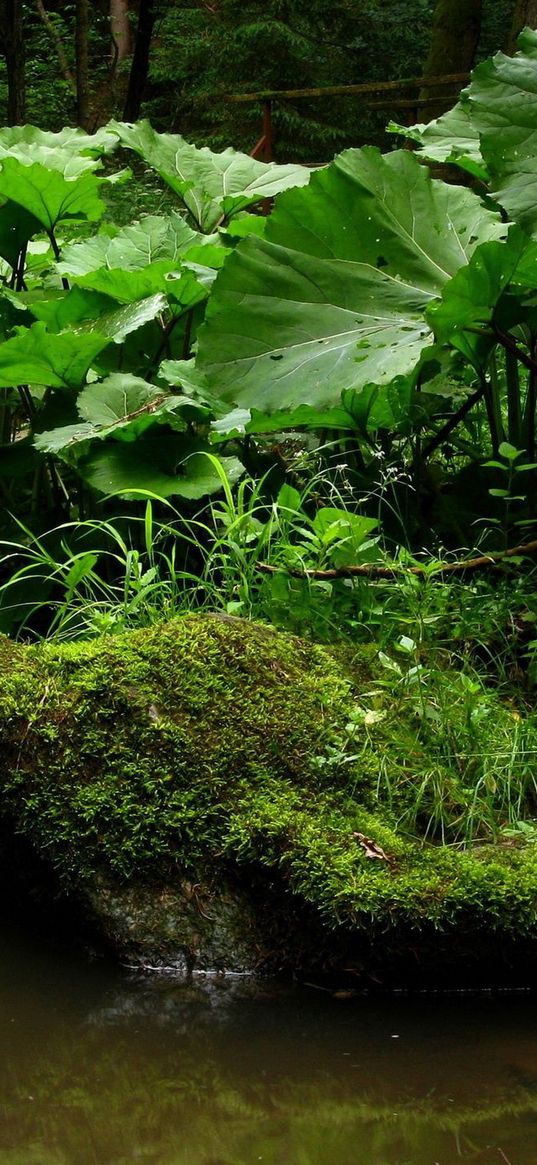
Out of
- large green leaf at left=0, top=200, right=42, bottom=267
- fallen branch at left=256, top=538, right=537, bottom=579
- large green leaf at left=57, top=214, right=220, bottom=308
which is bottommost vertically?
fallen branch at left=256, top=538, right=537, bottom=579

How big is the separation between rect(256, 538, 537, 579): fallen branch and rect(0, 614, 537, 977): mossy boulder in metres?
0.40

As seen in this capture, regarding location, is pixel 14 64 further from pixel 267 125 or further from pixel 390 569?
pixel 390 569

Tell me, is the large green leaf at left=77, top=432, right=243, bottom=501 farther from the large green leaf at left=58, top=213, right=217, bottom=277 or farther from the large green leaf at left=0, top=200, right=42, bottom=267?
the large green leaf at left=0, top=200, right=42, bottom=267

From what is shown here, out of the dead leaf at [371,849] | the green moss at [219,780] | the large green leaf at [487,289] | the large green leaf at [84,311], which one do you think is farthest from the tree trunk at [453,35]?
the dead leaf at [371,849]

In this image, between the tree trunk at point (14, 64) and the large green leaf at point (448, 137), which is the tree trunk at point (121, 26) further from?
the large green leaf at point (448, 137)

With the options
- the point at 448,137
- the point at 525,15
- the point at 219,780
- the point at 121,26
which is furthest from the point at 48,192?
the point at 121,26

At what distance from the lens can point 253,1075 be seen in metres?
1.73

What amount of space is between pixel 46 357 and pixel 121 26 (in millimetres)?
15947

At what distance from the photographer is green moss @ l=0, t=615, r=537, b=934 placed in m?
1.98

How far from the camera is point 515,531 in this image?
306cm

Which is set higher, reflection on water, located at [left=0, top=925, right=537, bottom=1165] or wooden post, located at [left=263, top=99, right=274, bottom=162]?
wooden post, located at [left=263, top=99, right=274, bottom=162]

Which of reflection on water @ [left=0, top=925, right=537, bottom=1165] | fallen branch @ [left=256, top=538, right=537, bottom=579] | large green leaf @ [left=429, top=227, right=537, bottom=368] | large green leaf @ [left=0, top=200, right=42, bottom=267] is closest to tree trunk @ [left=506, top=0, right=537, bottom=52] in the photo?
large green leaf @ [left=0, top=200, right=42, bottom=267]

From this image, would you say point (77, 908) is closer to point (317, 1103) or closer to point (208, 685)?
point (208, 685)

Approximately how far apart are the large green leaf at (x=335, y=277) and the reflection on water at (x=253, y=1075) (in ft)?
4.61
